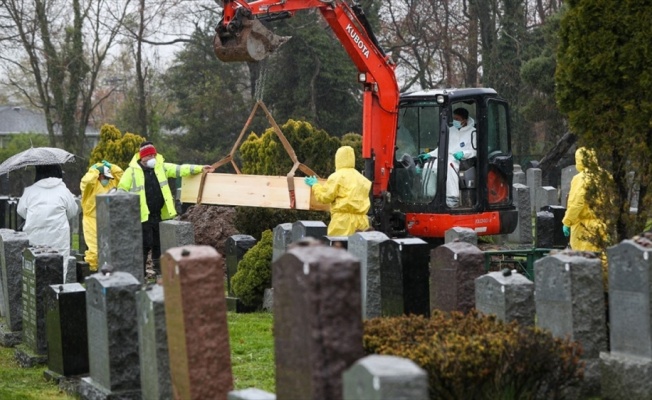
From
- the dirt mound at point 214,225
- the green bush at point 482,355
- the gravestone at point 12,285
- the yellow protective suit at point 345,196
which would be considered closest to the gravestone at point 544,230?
the dirt mound at point 214,225

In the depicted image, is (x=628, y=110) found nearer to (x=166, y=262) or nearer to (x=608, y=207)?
(x=608, y=207)

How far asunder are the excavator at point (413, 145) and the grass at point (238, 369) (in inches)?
160

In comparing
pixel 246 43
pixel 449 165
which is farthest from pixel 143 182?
pixel 449 165

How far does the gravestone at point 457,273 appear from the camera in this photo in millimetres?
8867

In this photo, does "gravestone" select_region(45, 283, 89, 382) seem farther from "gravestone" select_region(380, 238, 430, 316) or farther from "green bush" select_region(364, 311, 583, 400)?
"green bush" select_region(364, 311, 583, 400)

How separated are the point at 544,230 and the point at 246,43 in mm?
6482

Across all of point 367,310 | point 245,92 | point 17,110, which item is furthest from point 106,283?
point 17,110

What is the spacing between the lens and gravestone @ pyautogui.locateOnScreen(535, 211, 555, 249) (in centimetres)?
1850

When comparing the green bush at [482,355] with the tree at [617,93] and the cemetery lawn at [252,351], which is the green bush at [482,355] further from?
the tree at [617,93]

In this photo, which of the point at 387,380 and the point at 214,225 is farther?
the point at 214,225

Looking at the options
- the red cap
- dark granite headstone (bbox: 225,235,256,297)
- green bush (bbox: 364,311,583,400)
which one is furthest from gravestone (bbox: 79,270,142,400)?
the red cap

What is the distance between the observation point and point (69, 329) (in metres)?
9.81

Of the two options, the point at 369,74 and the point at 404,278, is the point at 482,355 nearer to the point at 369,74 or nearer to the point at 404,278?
the point at 404,278

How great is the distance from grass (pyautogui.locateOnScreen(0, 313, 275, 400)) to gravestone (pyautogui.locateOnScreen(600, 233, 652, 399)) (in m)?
2.77
